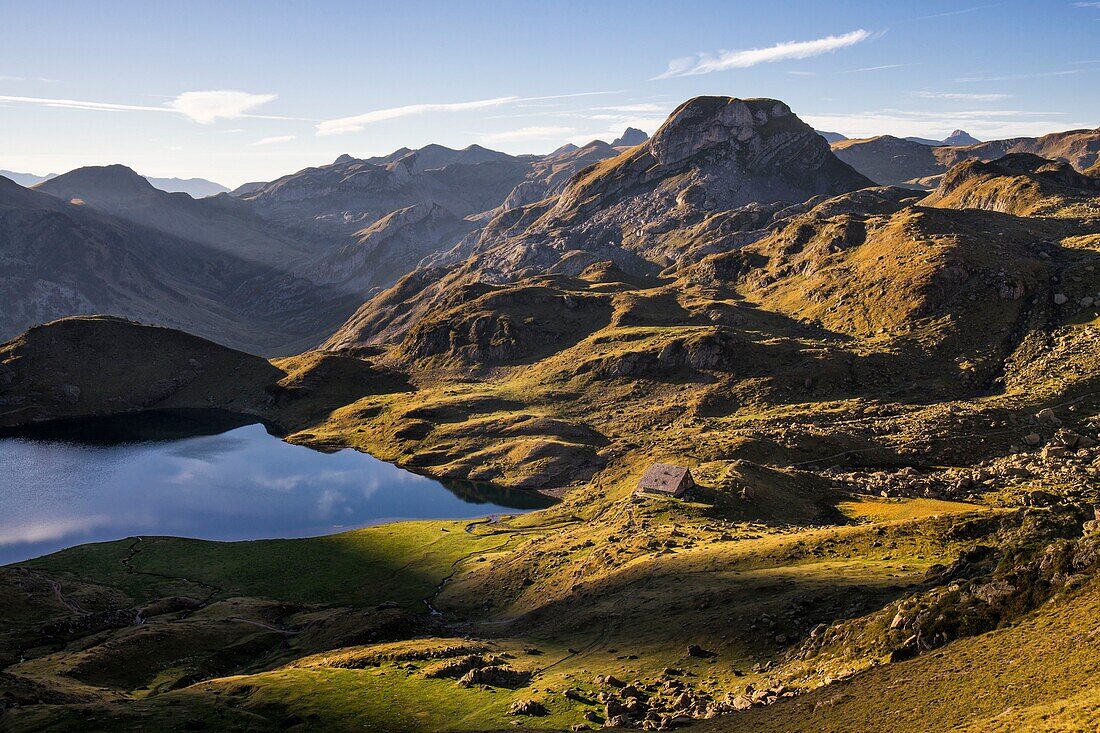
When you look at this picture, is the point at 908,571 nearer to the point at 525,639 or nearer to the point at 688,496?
the point at 525,639

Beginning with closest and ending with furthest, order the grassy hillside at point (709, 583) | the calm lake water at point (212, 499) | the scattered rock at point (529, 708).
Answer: the grassy hillside at point (709, 583), the scattered rock at point (529, 708), the calm lake water at point (212, 499)

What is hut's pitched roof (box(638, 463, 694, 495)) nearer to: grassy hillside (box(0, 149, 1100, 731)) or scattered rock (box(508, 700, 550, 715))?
grassy hillside (box(0, 149, 1100, 731))

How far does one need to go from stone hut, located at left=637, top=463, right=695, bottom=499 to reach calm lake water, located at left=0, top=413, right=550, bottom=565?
38465 mm

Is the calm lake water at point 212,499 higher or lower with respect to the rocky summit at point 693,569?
lower

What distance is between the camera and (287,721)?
179 feet

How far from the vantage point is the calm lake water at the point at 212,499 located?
146750 millimetres

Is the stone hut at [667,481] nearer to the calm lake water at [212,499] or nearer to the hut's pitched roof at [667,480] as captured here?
the hut's pitched roof at [667,480]

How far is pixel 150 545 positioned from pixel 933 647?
413 feet

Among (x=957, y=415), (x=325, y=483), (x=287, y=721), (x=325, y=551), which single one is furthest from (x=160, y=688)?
(x=957, y=415)

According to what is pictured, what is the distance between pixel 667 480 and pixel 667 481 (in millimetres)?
228

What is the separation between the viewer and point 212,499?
168 metres

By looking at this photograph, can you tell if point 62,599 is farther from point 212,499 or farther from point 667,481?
point 667,481

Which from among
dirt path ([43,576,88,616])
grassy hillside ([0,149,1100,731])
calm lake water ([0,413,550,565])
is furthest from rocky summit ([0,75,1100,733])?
calm lake water ([0,413,550,565])

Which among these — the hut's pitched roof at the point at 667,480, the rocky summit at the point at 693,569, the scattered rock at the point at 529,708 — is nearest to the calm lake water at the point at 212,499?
the rocky summit at the point at 693,569
